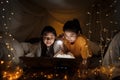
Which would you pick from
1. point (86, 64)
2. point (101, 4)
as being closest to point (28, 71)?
point (86, 64)

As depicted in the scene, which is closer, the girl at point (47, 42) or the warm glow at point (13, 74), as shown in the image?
the warm glow at point (13, 74)

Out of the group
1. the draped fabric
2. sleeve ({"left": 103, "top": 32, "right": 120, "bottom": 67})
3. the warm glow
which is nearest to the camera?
the warm glow

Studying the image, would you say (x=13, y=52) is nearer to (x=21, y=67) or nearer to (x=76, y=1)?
(x=21, y=67)

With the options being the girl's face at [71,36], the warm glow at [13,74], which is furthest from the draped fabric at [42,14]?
the warm glow at [13,74]

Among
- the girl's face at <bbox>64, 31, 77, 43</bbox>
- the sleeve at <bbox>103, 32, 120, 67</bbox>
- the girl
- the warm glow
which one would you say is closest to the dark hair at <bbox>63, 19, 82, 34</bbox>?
the girl's face at <bbox>64, 31, 77, 43</bbox>

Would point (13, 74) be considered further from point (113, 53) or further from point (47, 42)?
point (113, 53)

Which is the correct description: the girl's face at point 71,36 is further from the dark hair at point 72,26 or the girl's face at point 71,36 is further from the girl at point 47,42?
the girl at point 47,42

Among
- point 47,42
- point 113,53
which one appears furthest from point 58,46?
point 113,53

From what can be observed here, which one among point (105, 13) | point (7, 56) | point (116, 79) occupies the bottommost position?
point (116, 79)

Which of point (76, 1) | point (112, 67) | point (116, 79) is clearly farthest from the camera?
point (76, 1)

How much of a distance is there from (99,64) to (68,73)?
0.43 meters

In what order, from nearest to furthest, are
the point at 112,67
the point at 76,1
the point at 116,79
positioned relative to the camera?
the point at 116,79 → the point at 112,67 → the point at 76,1

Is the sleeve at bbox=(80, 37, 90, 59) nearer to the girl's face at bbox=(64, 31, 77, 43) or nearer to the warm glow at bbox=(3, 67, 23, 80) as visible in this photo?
the girl's face at bbox=(64, 31, 77, 43)

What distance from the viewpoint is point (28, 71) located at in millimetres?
2656
